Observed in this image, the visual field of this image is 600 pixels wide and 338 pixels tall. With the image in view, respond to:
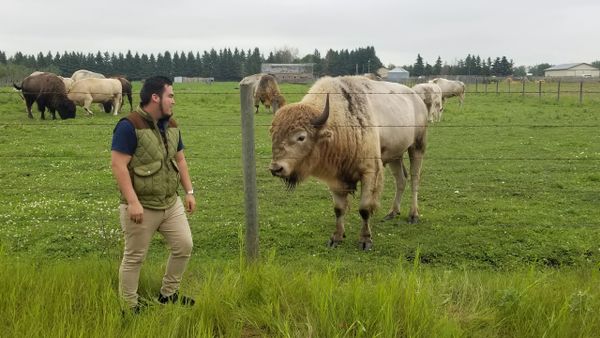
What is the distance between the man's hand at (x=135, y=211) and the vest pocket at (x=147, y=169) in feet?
0.74

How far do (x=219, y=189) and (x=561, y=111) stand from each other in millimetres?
20490

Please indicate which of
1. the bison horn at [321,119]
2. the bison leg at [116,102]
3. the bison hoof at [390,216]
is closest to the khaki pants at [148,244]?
the bison horn at [321,119]

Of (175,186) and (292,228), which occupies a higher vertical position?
(175,186)

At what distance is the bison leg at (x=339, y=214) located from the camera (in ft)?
22.0

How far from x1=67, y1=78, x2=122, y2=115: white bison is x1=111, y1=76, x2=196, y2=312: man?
2175 cm

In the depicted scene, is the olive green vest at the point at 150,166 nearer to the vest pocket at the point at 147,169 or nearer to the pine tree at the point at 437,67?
the vest pocket at the point at 147,169

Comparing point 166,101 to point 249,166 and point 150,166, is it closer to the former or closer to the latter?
point 150,166

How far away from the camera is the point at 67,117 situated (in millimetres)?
23281

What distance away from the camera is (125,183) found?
374cm

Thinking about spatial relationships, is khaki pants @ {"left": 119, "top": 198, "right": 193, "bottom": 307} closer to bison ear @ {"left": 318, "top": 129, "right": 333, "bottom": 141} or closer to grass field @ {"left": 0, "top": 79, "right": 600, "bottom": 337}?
grass field @ {"left": 0, "top": 79, "right": 600, "bottom": 337}

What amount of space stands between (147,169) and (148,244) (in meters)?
0.62

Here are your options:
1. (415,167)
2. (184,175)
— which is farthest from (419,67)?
(184,175)

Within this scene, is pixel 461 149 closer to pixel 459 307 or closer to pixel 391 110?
pixel 391 110

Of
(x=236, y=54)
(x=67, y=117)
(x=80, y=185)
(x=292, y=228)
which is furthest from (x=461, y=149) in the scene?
(x=236, y=54)
